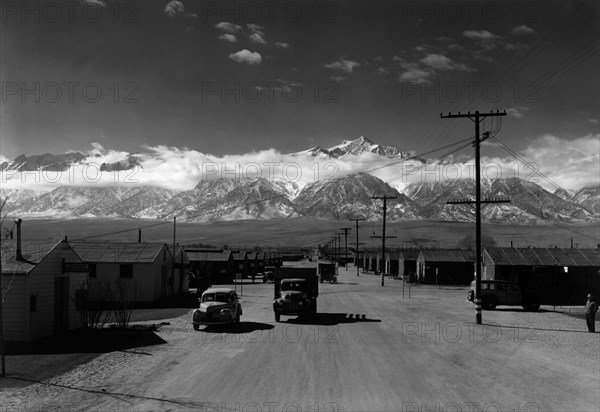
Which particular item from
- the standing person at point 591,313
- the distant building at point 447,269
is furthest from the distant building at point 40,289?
the distant building at point 447,269

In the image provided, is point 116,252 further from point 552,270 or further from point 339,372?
point 552,270

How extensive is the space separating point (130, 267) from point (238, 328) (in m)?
19.2

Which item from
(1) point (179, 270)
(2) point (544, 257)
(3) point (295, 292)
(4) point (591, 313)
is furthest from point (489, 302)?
(1) point (179, 270)

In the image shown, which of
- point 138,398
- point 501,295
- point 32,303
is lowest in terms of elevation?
point 501,295

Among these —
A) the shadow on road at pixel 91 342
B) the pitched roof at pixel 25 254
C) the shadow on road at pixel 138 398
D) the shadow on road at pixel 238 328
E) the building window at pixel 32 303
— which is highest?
the pitched roof at pixel 25 254

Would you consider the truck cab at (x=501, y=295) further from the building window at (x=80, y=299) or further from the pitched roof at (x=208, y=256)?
the pitched roof at (x=208, y=256)

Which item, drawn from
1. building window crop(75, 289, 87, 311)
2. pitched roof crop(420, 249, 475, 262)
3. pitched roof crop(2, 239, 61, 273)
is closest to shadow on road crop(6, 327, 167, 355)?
building window crop(75, 289, 87, 311)

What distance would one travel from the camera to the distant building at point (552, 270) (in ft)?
165

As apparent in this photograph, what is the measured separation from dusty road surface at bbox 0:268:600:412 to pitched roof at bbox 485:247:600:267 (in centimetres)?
2397

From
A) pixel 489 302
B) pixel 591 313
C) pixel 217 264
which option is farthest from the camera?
pixel 217 264

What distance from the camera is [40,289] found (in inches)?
984

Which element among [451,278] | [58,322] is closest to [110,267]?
[58,322]

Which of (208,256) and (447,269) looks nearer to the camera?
(208,256)

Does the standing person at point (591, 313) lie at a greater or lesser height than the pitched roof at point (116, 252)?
lesser
